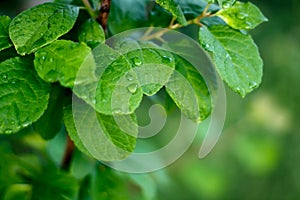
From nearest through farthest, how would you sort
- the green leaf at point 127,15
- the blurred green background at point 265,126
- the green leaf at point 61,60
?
the green leaf at point 61,60 < the green leaf at point 127,15 < the blurred green background at point 265,126

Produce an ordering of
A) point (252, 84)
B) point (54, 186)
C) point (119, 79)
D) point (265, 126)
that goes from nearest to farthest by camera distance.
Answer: point (119, 79) → point (252, 84) → point (54, 186) → point (265, 126)

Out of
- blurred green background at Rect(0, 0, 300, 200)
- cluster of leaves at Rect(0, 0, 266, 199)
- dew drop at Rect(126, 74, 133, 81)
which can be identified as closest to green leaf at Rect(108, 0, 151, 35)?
cluster of leaves at Rect(0, 0, 266, 199)

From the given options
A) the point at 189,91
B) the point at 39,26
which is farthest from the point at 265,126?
the point at 39,26

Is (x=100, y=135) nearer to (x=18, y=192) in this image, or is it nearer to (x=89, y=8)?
(x=89, y=8)

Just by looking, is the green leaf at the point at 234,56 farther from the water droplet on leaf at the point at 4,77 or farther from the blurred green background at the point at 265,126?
the blurred green background at the point at 265,126

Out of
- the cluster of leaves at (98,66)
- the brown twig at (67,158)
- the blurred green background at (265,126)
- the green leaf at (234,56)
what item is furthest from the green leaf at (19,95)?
the blurred green background at (265,126)

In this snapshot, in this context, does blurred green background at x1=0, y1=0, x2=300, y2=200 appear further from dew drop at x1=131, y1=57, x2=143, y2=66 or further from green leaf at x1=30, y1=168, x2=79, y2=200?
dew drop at x1=131, y1=57, x2=143, y2=66

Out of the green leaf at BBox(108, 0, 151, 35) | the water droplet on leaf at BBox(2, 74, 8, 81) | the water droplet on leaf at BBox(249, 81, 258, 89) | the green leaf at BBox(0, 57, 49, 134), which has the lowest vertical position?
the green leaf at BBox(108, 0, 151, 35)
